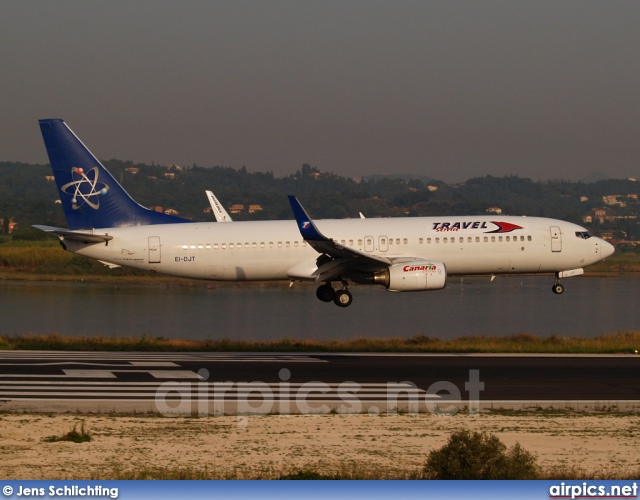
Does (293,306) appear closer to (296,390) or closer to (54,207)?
(296,390)

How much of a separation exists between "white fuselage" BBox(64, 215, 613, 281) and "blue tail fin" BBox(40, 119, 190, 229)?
92cm

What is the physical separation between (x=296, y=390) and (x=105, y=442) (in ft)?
24.4

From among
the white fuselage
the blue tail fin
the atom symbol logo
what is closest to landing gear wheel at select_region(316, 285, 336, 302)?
the white fuselage

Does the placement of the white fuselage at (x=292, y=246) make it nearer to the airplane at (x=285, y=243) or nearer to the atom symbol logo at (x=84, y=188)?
the airplane at (x=285, y=243)

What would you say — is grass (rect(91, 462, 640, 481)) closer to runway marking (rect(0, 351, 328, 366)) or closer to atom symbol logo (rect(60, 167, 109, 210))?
runway marking (rect(0, 351, 328, 366))

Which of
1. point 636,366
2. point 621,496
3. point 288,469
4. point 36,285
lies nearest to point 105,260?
point 636,366

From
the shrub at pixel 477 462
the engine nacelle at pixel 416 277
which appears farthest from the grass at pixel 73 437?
the engine nacelle at pixel 416 277

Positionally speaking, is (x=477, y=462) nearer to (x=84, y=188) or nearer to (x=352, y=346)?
(x=352, y=346)

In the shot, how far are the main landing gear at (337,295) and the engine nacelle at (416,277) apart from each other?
213 cm

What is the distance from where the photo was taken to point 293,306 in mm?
70688

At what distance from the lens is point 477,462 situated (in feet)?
47.8

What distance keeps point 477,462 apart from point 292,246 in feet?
86.8

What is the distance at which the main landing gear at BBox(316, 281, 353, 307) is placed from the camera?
130 feet

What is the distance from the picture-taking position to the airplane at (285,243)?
133 ft
